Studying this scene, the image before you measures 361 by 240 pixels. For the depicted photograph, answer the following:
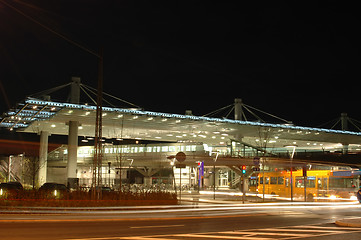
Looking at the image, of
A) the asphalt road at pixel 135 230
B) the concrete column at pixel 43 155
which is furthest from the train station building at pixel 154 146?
the asphalt road at pixel 135 230

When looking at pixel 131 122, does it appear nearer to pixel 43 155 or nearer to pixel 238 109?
pixel 43 155

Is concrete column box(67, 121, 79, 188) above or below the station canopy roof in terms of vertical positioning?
below

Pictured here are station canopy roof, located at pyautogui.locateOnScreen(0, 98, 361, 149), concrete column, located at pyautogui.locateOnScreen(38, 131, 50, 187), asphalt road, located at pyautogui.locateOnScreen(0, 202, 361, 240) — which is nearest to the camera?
asphalt road, located at pyautogui.locateOnScreen(0, 202, 361, 240)

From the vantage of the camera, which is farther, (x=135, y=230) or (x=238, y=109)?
(x=238, y=109)

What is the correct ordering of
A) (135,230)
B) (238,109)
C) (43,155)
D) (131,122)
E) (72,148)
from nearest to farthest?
(135,230), (72,148), (131,122), (43,155), (238,109)

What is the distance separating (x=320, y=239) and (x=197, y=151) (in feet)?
184

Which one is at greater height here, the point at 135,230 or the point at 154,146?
the point at 154,146

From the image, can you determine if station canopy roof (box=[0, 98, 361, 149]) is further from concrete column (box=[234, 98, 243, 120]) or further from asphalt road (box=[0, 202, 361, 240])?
asphalt road (box=[0, 202, 361, 240])

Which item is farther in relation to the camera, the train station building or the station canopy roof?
the station canopy roof

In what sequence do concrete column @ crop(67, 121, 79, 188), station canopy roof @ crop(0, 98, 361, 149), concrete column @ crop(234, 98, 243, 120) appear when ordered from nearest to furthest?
station canopy roof @ crop(0, 98, 361, 149), concrete column @ crop(67, 121, 79, 188), concrete column @ crop(234, 98, 243, 120)

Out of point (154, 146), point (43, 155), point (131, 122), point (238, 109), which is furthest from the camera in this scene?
point (238, 109)

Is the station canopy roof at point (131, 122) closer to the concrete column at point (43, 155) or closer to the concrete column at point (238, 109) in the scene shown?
the concrete column at point (43, 155)

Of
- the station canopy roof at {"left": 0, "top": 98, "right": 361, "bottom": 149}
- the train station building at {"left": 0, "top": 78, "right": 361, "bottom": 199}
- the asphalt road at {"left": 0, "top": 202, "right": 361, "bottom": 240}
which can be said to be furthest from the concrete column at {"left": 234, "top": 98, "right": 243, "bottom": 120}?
the asphalt road at {"left": 0, "top": 202, "right": 361, "bottom": 240}

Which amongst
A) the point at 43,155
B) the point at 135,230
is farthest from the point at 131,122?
the point at 135,230
